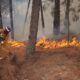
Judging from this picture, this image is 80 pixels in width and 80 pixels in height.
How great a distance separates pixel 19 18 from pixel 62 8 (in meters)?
5.37

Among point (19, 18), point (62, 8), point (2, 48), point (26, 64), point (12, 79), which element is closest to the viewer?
point (12, 79)

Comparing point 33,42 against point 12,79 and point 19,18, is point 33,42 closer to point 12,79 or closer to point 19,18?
point 12,79

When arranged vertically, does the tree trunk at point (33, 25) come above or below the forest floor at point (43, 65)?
above

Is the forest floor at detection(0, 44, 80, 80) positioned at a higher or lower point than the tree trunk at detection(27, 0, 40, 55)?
lower

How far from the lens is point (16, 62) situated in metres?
15.5

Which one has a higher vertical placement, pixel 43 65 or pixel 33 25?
pixel 33 25

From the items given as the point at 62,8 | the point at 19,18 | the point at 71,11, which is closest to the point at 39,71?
the point at 71,11

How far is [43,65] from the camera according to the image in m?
14.6

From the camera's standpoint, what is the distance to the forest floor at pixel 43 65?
13523 millimetres

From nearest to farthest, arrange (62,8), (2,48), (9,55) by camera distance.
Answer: (9,55) → (2,48) → (62,8)

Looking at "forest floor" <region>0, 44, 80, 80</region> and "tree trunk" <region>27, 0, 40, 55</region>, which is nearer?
"forest floor" <region>0, 44, 80, 80</region>

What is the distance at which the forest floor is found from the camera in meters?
13.5

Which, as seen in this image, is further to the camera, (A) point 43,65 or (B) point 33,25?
(B) point 33,25

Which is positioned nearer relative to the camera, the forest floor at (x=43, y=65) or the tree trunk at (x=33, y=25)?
the forest floor at (x=43, y=65)
